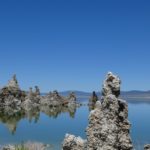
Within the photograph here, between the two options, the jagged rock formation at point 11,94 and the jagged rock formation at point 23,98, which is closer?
the jagged rock formation at point 11,94

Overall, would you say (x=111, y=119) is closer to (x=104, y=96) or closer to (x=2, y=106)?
(x=104, y=96)

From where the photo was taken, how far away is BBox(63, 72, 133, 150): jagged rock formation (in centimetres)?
1076

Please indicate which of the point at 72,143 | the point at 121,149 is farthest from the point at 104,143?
the point at 72,143

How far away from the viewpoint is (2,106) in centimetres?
9556

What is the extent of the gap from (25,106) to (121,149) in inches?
3562

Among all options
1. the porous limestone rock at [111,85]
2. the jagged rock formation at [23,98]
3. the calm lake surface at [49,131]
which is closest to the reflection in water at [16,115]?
the calm lake surface at [49,131]

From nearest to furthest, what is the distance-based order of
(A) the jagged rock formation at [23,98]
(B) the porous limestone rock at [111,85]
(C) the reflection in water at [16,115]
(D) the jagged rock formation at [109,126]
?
1. (D) the jagged rock formation at [109,126]
2. (B) the porous limestone rock at [111,85]
3. (C) the reflection in water at [16,115]
4. (A) the jagged rock formation at [23,98]

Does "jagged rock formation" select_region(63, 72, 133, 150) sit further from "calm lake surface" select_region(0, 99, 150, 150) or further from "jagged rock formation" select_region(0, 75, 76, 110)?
"jagged rock formation" select_region(0, 75, 76, 110)

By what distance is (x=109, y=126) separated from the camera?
35.5 ft

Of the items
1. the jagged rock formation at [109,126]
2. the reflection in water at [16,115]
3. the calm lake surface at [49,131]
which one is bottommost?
the calm lake surface at [49,131]

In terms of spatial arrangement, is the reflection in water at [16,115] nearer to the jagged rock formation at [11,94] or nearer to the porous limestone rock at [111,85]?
the jagged rock formation at [11,94]

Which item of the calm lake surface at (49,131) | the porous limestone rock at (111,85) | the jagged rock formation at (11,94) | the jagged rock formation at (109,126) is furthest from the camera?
the jagged rock formation at (11,94)

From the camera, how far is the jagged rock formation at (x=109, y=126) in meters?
10.8

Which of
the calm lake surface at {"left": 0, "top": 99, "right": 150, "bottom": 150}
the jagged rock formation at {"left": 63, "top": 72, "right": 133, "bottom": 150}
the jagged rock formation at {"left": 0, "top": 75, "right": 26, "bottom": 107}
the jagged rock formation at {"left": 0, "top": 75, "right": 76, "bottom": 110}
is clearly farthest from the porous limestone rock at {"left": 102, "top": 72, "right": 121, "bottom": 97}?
the jagged rock formation at {"left": 0, "top": 75, "right": 26, "bottom": 107}
